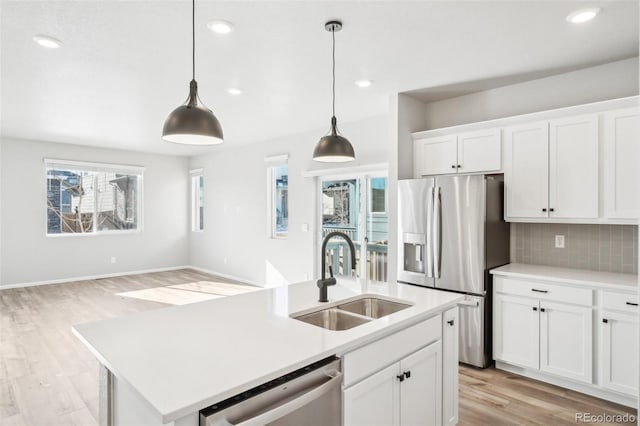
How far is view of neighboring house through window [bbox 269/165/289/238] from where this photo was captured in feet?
20.9

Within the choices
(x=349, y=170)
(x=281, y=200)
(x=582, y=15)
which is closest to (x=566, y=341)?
(x=582, y=15)

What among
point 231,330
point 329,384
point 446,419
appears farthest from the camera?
point 446,419

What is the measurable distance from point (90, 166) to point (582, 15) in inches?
306

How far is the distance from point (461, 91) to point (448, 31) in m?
1.41

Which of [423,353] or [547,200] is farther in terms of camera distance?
[547,200]

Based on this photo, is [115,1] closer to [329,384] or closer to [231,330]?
[231,330]

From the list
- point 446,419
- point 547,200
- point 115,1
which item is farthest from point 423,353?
point 115,1

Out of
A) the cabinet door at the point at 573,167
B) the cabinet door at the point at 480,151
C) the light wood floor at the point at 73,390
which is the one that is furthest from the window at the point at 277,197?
the cabinet door at the point at 573,167

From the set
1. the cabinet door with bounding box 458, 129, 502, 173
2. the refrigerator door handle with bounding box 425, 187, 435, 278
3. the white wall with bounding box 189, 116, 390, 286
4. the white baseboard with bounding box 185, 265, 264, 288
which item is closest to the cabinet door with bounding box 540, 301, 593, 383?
the refrigerator door handle with bounding box 425, 187, 435, 278

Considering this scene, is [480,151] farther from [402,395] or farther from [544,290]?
[402,395]

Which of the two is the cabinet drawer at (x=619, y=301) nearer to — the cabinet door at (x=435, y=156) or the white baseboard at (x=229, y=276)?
the cabinet door at (x=435, y=156)

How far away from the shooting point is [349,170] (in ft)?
17.0

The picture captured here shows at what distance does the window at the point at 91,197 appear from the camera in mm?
6785

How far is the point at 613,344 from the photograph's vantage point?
2.66 metres
